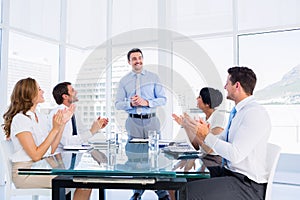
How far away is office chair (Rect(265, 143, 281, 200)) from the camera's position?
176cm

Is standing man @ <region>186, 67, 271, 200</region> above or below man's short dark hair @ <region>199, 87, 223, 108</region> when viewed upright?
below

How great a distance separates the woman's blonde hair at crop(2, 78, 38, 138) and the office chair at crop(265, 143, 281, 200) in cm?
158

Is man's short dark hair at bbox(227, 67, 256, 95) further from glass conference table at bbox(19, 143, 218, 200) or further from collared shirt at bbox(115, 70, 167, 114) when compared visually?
collared shirt at bbox(115, 70, 167, 114)

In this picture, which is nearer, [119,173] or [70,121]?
[119,173]

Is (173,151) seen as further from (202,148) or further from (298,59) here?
(298,59)

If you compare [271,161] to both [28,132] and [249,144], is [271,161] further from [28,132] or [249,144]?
[28,132]

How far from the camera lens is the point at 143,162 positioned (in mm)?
1702

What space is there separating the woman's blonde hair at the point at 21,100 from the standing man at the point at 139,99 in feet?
3.92

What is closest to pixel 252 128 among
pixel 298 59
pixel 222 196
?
pixel 222 196

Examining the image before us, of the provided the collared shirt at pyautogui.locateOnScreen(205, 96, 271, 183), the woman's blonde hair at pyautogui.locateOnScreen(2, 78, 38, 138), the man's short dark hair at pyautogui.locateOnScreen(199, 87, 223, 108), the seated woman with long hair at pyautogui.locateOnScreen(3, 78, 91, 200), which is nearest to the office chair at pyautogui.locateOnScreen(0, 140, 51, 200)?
the seated woman with long hair at pyautogui.locateOnScreen(3, 78, 91, 200)

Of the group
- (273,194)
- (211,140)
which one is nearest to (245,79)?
(211,140)

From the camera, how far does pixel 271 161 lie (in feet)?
6.05

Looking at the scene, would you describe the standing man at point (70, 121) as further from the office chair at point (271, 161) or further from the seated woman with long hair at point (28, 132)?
the office chair at point (271, 161)

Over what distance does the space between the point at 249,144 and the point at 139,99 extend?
1.67 metres
